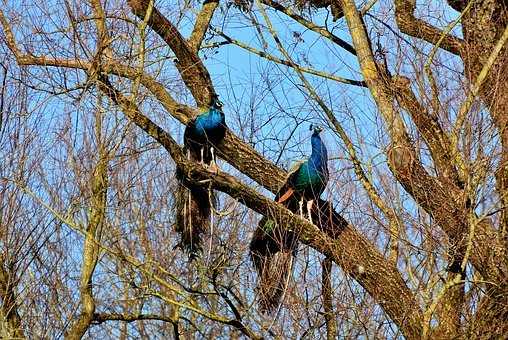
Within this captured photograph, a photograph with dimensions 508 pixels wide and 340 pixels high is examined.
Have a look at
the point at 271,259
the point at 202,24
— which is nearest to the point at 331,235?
the point at 271,259

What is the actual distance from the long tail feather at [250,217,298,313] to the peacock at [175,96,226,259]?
1.36 ft

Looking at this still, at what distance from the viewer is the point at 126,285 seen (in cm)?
569

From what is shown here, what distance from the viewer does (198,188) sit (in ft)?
21.0

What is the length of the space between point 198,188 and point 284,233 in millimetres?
846

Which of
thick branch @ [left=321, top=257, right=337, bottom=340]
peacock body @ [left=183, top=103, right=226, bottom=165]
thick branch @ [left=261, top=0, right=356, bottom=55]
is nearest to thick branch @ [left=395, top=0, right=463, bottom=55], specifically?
thick branch @ [left=261, top=0, right=356, bottom=55]

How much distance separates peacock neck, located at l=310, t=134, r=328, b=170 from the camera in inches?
257

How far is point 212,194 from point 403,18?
187cm

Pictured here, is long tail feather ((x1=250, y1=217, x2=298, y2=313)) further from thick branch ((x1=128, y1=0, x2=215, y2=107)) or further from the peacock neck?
thick branch ((x1=128, y1=0, x2=215, y2=107))

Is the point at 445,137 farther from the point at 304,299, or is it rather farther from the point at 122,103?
the point at 122,103

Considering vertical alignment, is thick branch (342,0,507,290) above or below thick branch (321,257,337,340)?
above

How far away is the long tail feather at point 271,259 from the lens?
17.1 feet

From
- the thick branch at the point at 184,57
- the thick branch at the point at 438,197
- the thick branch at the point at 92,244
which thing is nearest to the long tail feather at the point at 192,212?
the thick branch at the point at 184,57

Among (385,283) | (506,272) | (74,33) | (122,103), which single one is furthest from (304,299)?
(74,33)

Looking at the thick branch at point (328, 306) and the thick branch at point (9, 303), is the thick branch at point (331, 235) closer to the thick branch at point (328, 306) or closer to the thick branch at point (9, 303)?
the thick branch at point (328, 306)
